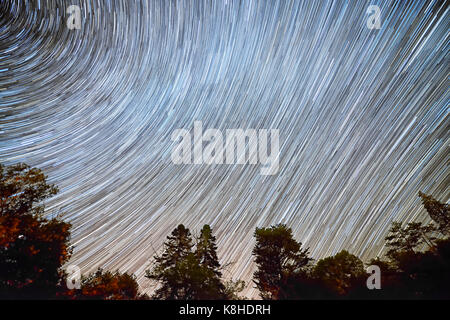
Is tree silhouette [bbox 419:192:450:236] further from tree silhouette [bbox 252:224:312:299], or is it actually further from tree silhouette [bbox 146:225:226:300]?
tree silhouette [bbox 146:225:226:300]

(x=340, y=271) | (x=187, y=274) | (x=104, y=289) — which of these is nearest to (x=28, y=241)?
(x=104, y=289)

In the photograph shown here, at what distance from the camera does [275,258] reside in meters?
13.0

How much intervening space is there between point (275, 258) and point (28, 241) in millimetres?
13217

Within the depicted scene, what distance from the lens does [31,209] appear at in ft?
31.5

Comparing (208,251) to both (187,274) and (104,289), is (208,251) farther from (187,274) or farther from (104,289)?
(104,289)

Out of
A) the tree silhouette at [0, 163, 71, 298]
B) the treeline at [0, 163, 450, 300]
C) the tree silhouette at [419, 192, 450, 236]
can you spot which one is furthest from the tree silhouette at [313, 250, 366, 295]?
the tree silhouette at [0, 163, 71, 298]

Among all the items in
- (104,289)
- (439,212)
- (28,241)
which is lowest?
(104,289)

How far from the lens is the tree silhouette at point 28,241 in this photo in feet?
27.1

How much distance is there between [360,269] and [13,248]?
19.0 m

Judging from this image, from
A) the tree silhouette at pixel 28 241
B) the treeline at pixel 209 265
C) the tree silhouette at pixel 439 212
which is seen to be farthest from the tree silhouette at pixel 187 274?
the tree silhouette at pixel 439 212

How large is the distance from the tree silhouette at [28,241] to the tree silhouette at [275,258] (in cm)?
1084

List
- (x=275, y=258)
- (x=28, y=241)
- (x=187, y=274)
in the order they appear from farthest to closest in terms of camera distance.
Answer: (x=275, y=258)
(x=187, y=274)
(x=28, y=241)
